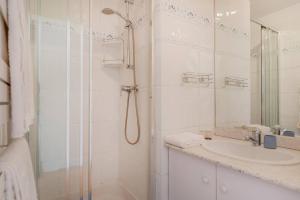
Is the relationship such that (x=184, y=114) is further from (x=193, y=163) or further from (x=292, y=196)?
(x=292, y=196)

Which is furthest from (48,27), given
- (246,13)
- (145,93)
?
(246,13)

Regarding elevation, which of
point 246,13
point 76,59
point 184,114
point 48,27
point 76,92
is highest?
point 246,13

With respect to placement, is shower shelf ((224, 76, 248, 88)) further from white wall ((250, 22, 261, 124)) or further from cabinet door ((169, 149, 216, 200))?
cabinet door ((169, 149, 216, 200))

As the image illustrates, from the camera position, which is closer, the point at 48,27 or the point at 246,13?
the point at 48,27

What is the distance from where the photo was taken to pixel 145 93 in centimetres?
176

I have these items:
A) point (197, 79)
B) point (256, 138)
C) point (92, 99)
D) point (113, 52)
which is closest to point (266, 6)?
point (197, 79)

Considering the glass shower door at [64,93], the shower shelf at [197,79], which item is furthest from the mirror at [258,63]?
the glass shower door at [64,93]

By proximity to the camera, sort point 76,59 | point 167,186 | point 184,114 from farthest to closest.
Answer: point 184,114
point 167,186
point 76,59

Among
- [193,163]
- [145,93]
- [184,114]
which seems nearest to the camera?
[193,163]

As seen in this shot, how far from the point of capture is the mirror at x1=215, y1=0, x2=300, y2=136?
1.33 metres

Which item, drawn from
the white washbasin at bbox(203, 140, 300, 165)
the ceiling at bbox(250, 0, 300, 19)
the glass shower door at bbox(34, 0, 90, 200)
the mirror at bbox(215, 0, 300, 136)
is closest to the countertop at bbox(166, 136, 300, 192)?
the white washbasin at bbox(203, 140, 300, 165)

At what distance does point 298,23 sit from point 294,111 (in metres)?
0.64

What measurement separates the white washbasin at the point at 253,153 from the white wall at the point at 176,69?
0.94 feet

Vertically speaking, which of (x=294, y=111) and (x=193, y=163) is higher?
(x=294, y=111)
